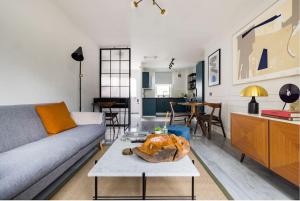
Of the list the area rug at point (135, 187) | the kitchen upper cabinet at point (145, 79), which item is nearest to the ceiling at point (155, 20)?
the area rug at point (135, 187)

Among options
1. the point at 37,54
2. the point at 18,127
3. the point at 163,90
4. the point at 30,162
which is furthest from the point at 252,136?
the point at 163,90

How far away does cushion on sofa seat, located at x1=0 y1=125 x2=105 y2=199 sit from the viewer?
93 centimetres

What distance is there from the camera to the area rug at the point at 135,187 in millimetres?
1403

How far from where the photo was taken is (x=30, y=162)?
113cm

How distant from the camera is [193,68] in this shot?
8.59m

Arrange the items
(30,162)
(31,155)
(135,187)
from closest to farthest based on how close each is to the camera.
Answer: (30,162), (31,155), (135,187)

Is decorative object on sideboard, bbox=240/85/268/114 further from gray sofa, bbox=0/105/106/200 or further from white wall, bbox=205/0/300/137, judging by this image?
gray sofa, bbox=0/105/106/200

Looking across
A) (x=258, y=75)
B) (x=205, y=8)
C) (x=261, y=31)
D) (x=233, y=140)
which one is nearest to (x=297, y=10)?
(x=261, y=31)

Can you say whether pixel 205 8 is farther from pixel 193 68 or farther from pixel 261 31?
pixel 193 68

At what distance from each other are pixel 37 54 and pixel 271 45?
3293 mm

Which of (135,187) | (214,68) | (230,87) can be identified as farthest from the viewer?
(214,68)

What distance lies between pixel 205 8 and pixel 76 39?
273 cm

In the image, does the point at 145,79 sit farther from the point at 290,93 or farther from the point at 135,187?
the point at 135,187

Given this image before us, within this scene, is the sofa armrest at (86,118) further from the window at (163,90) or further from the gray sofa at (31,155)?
the window at (163,90)
